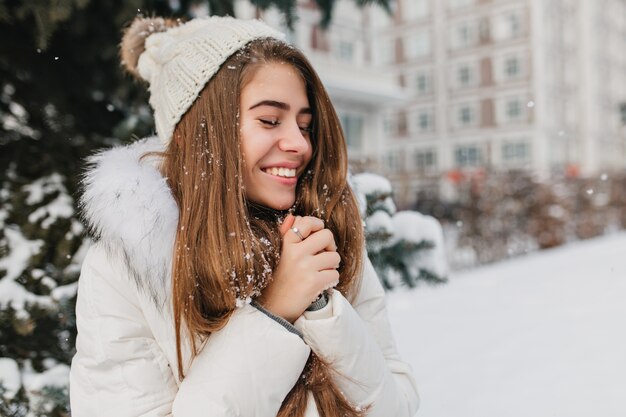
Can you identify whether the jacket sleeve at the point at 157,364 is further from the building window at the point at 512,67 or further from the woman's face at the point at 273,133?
the building window at the point at 512,67

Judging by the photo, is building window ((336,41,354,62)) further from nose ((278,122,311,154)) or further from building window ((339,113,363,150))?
nose ((278,122,311,154))

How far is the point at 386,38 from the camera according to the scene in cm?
3456

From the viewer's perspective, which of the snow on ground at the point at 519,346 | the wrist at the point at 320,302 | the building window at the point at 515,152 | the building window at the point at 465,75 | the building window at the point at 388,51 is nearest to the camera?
the wrist at the point at 320,302

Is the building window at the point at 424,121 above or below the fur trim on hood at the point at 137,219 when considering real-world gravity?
above

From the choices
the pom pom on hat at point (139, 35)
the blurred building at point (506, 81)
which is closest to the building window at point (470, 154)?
the blurred building at point (506, 81)

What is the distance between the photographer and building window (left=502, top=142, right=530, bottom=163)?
96.6 ft

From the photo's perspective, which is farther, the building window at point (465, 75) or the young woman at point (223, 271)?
the building window at point (465, 75)

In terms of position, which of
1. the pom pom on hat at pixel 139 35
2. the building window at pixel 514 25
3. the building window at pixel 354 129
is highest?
the building window at pixel 514 25

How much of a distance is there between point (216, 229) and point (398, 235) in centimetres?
140

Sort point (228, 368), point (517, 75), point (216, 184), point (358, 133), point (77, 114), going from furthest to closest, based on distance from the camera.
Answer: point (517, 75) → point (358, 133) → point (77, 114) → point (216, 184) → point (228, 368)

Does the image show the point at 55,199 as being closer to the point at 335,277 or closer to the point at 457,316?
the point at 335,277

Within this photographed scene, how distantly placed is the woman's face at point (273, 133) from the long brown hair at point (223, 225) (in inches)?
0.9

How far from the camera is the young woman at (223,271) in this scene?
44.9 inches

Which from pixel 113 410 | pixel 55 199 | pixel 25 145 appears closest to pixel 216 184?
pixel 113 410
